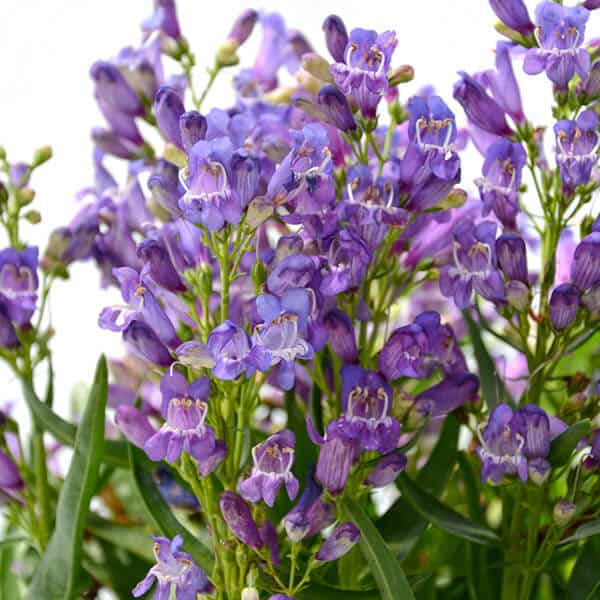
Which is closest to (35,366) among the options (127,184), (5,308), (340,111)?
(5,308)

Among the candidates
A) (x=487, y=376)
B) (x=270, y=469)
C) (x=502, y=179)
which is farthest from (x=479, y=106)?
(x=270, y=469)

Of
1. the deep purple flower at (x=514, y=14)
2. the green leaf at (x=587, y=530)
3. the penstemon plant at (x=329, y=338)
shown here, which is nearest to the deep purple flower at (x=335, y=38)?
the penstemon plant at (x=329, y=338)

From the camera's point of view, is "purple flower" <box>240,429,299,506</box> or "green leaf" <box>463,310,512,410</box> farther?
"green leaf" <box>463,310,512,410</box>

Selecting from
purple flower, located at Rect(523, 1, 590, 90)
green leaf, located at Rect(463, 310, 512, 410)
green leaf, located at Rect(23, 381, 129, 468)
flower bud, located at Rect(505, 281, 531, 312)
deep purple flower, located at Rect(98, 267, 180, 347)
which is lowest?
green leaf, located at Rect(463, 310, 512, 410)

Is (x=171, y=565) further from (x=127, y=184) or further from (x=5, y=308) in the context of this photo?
(x=127, y=184)

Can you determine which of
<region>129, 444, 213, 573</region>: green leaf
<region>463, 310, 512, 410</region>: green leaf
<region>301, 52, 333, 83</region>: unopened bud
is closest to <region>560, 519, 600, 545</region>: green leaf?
<region>463, 310, 512, 410</region>: green leaf

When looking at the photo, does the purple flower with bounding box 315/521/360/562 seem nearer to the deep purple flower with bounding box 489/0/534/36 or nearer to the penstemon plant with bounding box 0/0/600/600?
the penstemon plant with bounding box 0/0/600/600

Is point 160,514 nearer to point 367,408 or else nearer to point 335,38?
point 367,408

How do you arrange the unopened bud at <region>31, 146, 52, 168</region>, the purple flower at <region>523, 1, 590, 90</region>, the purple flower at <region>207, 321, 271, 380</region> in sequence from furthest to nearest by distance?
1. the unopened bud at <region>31, 146, 52, 168</region>
2. the purple flower at <region>523, 1, 590, 90</region>
3. the purple flower at <region>207, 321, 271, 380</region>
